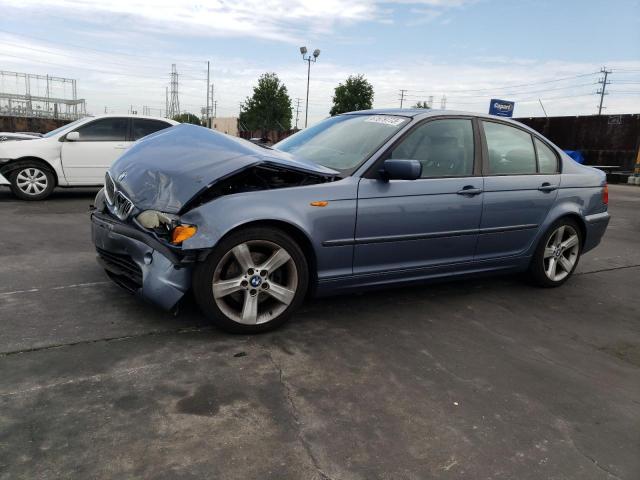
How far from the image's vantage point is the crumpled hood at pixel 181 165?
3076 millimetres

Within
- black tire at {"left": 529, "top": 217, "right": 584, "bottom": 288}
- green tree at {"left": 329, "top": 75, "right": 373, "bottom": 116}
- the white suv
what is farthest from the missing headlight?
green tree at {"left": 329, "top": 75, "right": 373, "bottom": 116}

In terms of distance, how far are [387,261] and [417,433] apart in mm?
1551

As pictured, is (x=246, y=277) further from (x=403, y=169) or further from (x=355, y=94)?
(x=355, y=94)

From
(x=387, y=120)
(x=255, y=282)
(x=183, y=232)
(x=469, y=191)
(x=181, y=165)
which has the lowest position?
(x=255, y=282)

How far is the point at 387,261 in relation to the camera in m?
3.68

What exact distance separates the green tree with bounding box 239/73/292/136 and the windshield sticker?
55.4m

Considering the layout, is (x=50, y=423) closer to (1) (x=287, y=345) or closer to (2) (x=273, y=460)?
(2) (x=273, y=460)

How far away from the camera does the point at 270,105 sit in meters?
58.7

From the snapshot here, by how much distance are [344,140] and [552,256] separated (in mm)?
2334

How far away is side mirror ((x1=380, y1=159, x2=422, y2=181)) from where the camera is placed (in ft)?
11.1

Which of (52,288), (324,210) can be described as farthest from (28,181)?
(324,210)

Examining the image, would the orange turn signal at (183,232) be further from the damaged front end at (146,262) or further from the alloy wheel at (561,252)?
the alloy wheel at (561,252)

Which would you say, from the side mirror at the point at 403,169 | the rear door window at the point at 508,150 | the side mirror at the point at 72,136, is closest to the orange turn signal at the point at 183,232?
the side mirror at the point at 403,169

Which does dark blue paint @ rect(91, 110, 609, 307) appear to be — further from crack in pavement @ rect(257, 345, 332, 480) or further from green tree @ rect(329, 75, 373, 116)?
green tree @ rect(329, 75, 373, 116)
